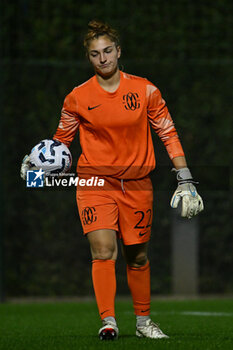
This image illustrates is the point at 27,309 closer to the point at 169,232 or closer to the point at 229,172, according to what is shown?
the point at 169,232

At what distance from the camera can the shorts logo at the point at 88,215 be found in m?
6.22

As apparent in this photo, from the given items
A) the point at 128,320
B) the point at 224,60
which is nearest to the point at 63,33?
the point at 224,60

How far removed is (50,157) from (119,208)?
58 centimetres

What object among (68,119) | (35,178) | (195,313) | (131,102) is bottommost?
(195,313)

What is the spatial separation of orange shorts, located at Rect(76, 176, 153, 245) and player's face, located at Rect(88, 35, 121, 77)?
2.35 ft

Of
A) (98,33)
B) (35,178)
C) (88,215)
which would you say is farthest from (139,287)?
(98,33)

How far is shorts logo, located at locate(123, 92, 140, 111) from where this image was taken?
20.8ft

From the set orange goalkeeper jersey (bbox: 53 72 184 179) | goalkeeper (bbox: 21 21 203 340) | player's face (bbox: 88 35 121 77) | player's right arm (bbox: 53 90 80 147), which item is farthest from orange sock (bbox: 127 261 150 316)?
player's face (bbox: 88 35 121 77)

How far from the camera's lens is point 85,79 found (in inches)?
441

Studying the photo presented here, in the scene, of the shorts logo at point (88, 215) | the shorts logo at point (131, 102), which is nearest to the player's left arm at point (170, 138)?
the shorts logo at point (131, 102)

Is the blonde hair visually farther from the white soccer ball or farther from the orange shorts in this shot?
the orange shorts


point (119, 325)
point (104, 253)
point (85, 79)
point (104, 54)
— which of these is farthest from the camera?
point (85, 79)

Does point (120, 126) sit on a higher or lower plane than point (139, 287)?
higher

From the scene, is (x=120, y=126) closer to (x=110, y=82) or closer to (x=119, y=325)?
(x=110, y=82)
